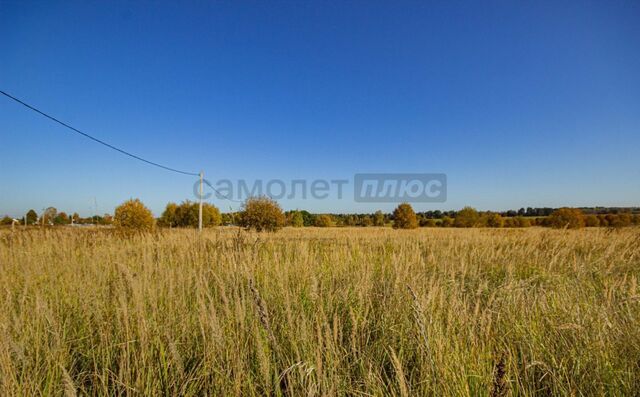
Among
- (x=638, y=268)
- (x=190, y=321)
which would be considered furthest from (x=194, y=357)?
(x=638, y=268)

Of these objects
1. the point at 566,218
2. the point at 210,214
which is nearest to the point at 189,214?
the point at 210,214

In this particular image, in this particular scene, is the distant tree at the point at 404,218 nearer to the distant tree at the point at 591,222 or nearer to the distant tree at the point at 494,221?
the distant tree at the point at 494,221

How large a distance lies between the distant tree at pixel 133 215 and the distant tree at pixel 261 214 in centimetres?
833

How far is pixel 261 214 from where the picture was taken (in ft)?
87.5

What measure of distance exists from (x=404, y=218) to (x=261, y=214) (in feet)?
85.7

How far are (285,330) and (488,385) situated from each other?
1187 millimetres

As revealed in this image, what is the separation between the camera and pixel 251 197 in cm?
2739

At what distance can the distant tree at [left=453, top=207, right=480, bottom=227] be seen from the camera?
48.7 meters

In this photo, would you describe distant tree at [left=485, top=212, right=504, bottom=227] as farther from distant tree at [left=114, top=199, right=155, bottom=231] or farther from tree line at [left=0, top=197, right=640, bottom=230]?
distant tree at [left=114, top=199, right=155, bottom=231]

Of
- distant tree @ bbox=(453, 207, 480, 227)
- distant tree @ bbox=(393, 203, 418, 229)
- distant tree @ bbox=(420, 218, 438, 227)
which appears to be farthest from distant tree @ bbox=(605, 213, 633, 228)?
distant tree @ bbox=(420, 218, 438, 227)

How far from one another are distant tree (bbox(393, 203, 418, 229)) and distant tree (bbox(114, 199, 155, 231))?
35.3 meters

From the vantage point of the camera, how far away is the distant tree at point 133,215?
59.2ft

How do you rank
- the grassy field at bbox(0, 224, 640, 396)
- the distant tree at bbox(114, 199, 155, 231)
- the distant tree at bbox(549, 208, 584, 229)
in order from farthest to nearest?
the distant tree at bbox(549, 208, 584, 229) < the distant tree at bbox(114, 199, 155, 231) < the grassy field at bbox(0, 224, 640, 396)

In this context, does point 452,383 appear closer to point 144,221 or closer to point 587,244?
point 587,244
